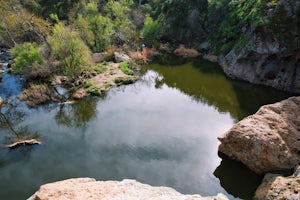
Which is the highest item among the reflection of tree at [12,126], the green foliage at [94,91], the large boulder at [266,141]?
Answer: the large boulder at [266,141]

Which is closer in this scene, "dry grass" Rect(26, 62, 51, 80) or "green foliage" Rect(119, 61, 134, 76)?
"dry grass" Rect(26, 62, 51, 80)

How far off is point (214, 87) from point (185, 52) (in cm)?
1434

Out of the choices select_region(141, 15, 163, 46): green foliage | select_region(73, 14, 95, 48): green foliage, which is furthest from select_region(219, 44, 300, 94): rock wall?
select_region(73, 14, 95, 48): green foliage

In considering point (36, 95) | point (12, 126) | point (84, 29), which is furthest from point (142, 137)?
point (84, 29)

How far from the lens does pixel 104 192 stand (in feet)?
38.3

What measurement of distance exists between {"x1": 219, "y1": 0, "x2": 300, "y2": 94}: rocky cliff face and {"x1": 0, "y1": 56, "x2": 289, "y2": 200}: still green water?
1.67 m

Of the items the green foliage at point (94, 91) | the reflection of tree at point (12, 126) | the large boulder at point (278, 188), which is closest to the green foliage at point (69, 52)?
the green foliage at point (94, 91)

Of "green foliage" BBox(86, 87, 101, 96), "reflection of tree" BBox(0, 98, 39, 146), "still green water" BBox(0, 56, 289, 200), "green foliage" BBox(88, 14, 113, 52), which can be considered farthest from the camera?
"green foliage" BBox(88, 14, 113, 52)

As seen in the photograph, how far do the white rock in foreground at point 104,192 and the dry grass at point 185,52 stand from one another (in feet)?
106

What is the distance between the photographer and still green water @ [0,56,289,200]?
51.8ft

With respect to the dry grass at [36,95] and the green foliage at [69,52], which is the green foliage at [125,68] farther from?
the dry grass at [36,95]

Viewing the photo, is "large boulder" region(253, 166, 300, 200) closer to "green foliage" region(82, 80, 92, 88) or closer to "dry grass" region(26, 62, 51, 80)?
"green foliage" region(82, 80, 92, 88)

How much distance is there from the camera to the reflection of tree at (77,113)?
2259cm

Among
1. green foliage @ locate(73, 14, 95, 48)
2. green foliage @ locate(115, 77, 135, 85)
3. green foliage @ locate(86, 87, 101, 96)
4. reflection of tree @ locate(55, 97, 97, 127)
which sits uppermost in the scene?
green foliage @ locate(73, 14, 95, 48)
